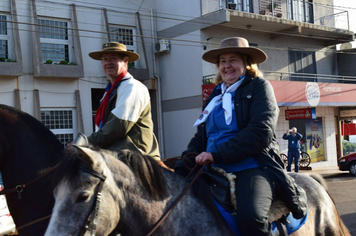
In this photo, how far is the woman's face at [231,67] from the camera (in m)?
3.35

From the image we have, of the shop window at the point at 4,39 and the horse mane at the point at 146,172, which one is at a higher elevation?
the shop window at the point at 4,39

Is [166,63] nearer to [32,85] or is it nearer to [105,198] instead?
[32,85]

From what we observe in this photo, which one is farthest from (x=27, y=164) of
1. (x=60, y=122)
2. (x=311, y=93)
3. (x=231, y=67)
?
(x=311, y=93)

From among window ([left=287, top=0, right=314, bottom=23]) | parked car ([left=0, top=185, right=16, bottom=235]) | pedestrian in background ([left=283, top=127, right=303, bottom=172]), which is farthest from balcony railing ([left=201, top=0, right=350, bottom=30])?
parked car ([left=0, top=185, right=16, bottom=235])

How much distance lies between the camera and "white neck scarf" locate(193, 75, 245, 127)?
310 cm

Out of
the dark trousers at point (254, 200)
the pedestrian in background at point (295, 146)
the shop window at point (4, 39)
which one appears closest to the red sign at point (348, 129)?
the pedestrian in background at point (295, 146)

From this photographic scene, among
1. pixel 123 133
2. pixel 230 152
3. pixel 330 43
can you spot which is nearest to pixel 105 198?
pixel 230 152

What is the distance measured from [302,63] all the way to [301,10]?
3.31 m

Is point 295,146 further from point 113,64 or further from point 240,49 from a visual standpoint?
point 240,49

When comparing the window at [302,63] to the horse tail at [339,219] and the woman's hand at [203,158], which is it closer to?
the horse tail at [339,219]

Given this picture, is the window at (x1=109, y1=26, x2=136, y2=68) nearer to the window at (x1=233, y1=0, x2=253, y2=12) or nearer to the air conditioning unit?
the air conditioning unit

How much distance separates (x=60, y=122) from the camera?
57.1 ft

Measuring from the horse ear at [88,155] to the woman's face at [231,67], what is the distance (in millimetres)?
1546

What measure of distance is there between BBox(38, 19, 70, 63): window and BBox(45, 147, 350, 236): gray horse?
51.4 feet
